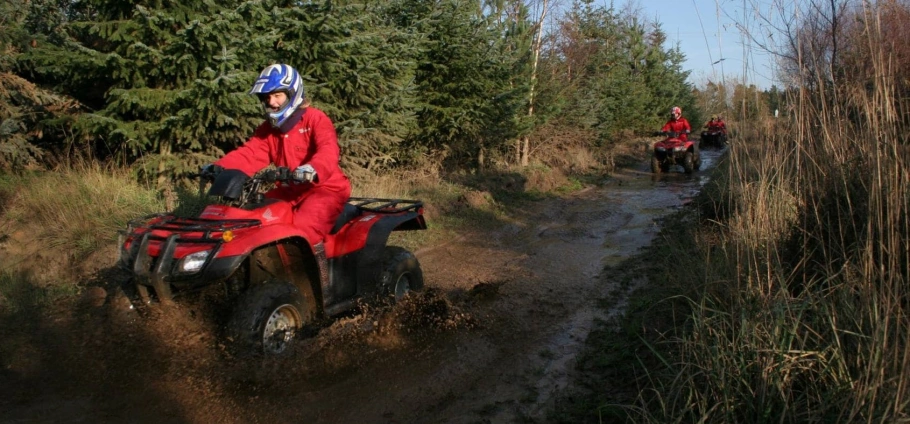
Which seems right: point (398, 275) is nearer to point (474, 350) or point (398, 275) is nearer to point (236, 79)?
point (474, 350)

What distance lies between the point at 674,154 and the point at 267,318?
16.3 m

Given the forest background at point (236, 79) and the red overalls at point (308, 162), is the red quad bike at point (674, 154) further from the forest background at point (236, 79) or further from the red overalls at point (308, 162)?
the red overalls at point (308, 162)

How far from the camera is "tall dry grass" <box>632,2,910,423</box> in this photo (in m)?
2.85

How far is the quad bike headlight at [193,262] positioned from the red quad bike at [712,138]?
28395 millimetres

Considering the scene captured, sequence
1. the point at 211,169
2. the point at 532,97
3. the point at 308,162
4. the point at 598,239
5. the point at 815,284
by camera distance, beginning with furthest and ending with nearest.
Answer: the point at 532,97, the point at 598,239, the point at 308,162, the point at 211,169, the point at 815,284

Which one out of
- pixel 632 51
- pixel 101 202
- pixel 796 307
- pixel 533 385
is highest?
pixel 632 51

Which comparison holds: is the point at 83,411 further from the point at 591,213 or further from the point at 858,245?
the point at 591,213

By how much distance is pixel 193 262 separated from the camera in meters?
3.91

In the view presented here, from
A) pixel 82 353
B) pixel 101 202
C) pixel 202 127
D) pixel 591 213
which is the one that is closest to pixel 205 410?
pixel 82 353

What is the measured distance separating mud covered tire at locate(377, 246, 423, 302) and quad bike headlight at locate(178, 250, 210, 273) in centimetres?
172

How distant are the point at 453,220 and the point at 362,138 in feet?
7.74

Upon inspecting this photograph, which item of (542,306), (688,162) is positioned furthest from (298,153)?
(688,162)

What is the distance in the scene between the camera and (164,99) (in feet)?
26.5

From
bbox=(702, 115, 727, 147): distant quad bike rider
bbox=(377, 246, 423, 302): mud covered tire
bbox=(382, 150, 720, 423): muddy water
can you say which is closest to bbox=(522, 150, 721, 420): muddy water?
bbox=(382, 150, 720, 423): muddy water
